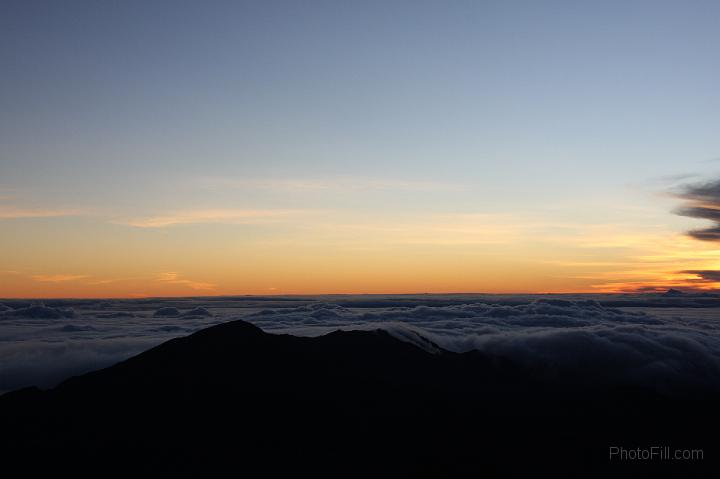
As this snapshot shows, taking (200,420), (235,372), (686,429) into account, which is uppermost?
(235,372)

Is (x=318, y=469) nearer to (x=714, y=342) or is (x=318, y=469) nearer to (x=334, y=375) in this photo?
(x=334, y=375)

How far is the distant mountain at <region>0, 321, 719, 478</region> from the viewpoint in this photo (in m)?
80.8

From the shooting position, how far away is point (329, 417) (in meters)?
93.8

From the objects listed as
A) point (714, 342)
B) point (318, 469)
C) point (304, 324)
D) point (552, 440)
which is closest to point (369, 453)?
point (318, 469)

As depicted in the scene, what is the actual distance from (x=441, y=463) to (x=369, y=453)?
38.2ft

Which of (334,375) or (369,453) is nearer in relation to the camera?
(369,453)

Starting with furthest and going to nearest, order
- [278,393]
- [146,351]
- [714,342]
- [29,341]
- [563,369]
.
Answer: [714,342], [563,369], [29,341], [146,351], [278,393]

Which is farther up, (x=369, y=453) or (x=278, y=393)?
(x=278, y=393)

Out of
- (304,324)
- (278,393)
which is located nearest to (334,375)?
(278,393)

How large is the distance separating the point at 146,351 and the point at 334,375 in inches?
1458

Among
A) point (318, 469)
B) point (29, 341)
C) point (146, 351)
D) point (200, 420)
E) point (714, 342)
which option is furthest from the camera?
point (714, 342)

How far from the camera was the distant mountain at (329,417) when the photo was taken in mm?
80812

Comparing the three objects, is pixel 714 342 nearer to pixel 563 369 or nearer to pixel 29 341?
pixel 563 369

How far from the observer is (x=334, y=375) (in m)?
106
